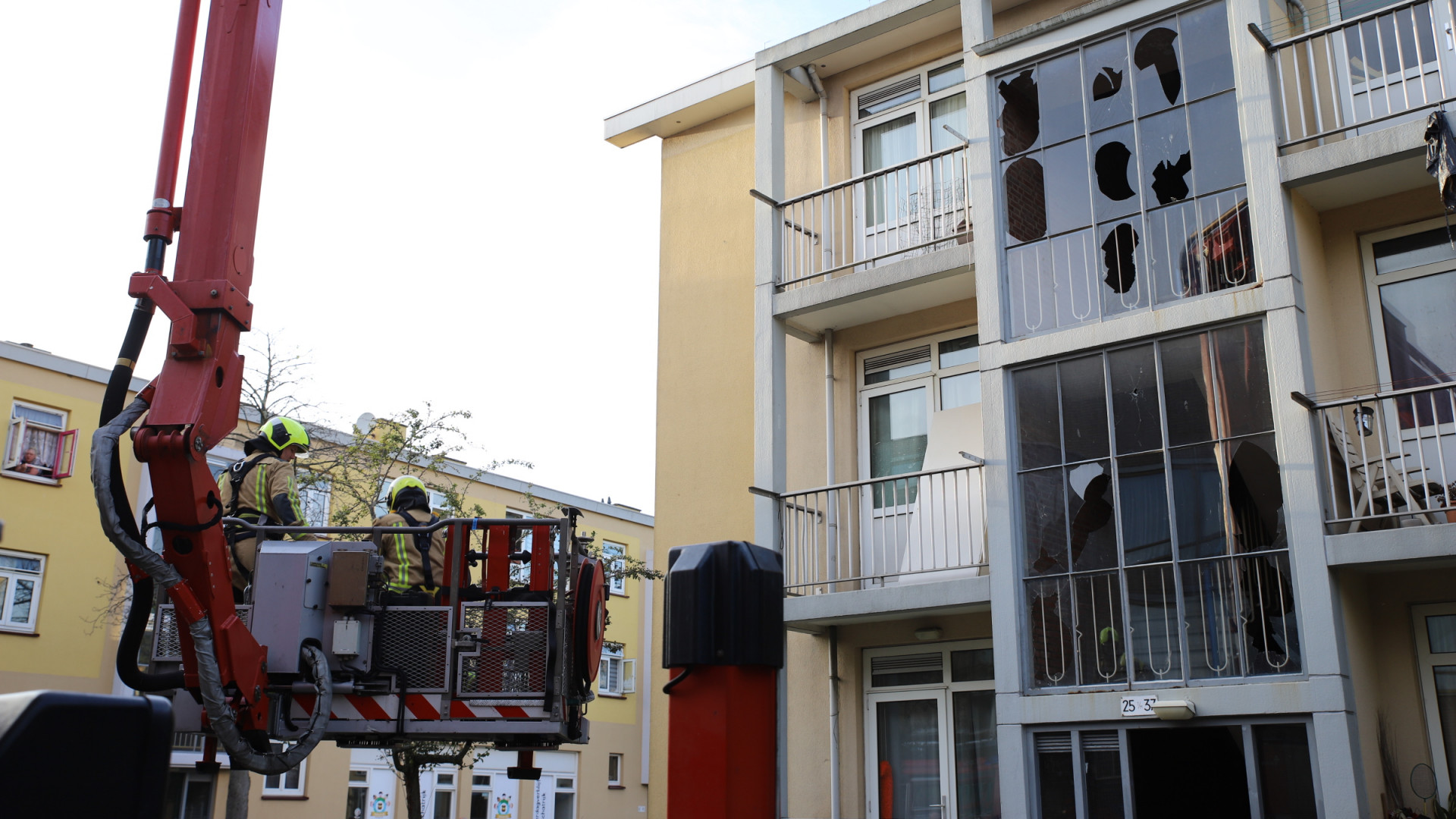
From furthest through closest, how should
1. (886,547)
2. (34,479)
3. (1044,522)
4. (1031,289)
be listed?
1. (34,479)
2. (886,547)
3. (1031,289)
4. (1044,522)

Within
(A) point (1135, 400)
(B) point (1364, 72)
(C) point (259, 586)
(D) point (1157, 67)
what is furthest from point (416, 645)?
(B) point (1364, 72)

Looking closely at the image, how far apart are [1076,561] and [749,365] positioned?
5.81m

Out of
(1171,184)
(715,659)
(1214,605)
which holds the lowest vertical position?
(715,659)

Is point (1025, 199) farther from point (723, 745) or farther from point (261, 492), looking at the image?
point (723, 745)

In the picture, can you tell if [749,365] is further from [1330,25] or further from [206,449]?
[206,449]

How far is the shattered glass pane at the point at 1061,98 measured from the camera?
1272 centimetres

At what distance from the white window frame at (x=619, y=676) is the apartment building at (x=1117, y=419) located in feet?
85.4

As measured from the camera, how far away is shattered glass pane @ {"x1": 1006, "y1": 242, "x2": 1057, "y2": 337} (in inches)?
493

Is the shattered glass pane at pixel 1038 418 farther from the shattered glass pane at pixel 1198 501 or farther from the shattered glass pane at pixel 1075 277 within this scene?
the shattered glass pane at pixel 1198 501

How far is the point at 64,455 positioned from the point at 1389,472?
25.0 m

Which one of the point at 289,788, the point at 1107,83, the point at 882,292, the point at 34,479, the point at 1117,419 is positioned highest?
the point at 1107,83

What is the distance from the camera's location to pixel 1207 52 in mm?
12023

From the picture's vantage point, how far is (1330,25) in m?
11.1

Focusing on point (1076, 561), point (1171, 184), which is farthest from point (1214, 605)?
point (1171, 184)
